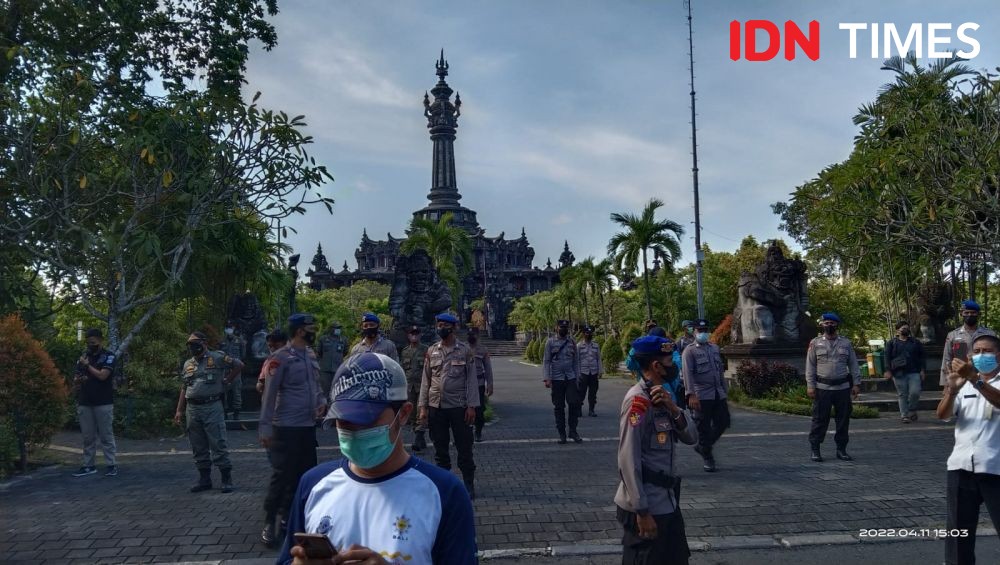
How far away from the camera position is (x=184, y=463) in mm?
10312

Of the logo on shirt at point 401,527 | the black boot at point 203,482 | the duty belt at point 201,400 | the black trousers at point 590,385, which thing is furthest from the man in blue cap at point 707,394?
the logo on shirt at point 401,527

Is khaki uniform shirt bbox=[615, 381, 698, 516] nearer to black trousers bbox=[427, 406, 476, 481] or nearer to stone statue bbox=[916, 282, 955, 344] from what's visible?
black trousers bbox=[427, 406, 476, 481]

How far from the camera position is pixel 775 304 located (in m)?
18.3

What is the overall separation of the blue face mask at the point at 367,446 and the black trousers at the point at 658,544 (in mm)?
2245

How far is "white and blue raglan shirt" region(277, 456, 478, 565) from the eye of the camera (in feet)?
6.89

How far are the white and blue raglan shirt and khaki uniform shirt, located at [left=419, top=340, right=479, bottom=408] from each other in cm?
544

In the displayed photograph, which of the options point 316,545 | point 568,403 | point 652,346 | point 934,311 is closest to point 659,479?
point 652,346

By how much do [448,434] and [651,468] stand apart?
403cm

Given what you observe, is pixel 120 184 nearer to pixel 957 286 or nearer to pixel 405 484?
pixel 405 484

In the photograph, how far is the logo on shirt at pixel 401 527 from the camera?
6.86 feet

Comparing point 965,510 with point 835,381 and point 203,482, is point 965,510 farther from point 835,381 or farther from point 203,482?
point 203,482

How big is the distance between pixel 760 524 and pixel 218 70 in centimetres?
1467

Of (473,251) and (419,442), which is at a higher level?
(473,251)

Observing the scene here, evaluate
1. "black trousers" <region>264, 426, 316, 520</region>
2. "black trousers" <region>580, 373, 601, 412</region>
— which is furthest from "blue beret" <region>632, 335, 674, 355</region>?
"black trousers" <region>580, 373, 601, 412</region>
